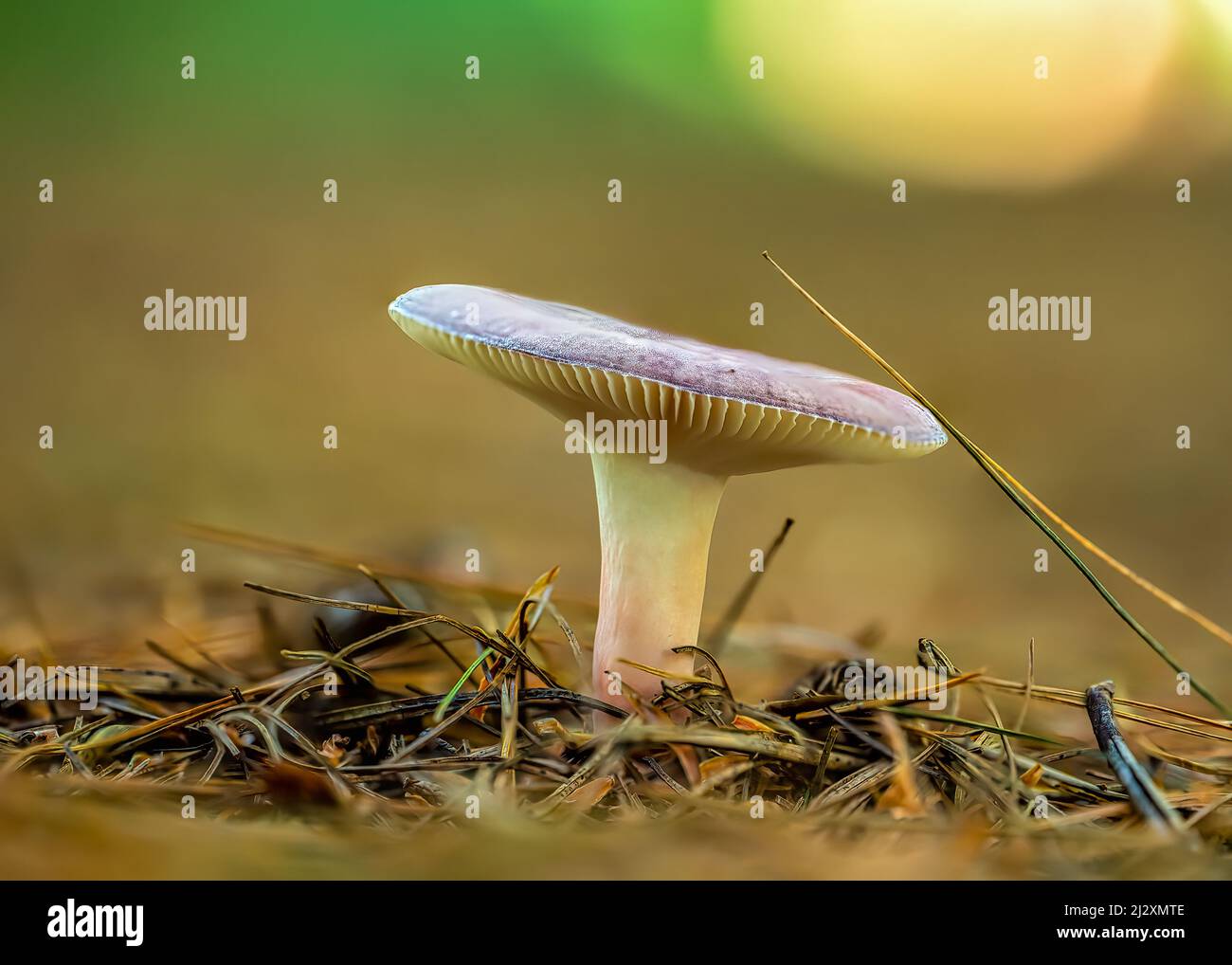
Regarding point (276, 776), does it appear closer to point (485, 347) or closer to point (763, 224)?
point (485, 347)

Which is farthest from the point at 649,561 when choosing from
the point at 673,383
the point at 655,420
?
the point at 673,383

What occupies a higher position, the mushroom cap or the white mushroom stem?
the mushroom cap

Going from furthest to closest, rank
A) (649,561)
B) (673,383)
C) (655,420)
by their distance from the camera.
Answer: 1. (649,561)
2. (655,420)
3. (673,383)

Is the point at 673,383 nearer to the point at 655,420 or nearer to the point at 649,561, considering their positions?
the point at 655,420

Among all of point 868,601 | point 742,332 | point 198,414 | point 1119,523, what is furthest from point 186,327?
point 1119,523

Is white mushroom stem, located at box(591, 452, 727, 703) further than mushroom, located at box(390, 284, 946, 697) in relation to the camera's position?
Yes

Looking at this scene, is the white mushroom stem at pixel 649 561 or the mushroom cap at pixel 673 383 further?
the white mushroom stem at pixel 649 561
